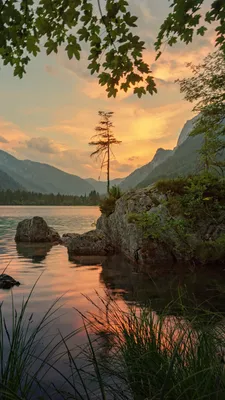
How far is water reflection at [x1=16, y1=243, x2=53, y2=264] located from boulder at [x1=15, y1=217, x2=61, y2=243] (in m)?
1.63

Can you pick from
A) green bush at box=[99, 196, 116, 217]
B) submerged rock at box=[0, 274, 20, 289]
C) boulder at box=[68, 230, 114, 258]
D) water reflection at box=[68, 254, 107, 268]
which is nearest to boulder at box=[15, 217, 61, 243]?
green bush at box=[99, 196, 116, 217]

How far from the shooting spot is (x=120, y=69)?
486 centimetres

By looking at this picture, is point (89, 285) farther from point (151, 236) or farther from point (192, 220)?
point (192, 220)

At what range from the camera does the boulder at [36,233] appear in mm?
26141

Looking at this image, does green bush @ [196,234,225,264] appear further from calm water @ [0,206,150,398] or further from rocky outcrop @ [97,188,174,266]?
calm water @ [0,206,150,398]

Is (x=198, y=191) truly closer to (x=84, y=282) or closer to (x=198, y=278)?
(x=198, y=278)

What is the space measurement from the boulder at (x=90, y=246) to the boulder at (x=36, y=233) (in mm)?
6796

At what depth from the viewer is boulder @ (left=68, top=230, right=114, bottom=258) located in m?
19.4

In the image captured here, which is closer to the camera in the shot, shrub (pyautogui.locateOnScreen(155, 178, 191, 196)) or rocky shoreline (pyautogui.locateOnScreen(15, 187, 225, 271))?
rocky shoreline (pyautogui.locateOnScreen(15, 187, 225, 271))

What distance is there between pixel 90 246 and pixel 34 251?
402 cm

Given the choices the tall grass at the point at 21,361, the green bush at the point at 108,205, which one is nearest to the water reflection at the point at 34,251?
the green bush at the point at 108,205

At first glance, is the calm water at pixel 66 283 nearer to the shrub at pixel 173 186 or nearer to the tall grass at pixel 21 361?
the tall grass at pixel 21 361

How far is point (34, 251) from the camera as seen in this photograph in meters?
20.9

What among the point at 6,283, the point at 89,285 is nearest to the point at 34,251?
the point at 6,283
